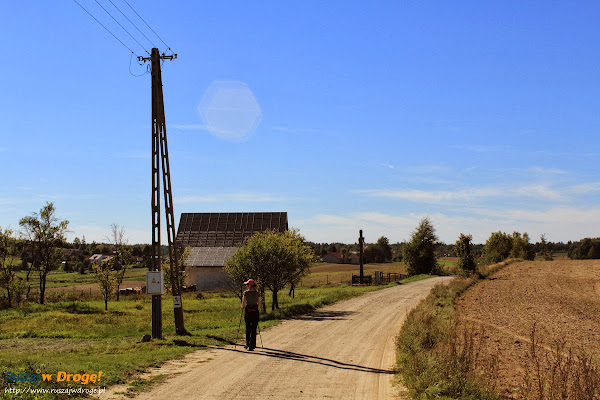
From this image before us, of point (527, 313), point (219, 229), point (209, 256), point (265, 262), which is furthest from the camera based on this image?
point (219, 229)

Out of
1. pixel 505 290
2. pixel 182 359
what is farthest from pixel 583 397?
pixel 505 290

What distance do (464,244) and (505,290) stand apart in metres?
17.7

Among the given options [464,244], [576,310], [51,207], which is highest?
[51,207]

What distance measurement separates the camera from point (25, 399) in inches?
313

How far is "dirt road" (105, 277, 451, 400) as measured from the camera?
930 centimetres

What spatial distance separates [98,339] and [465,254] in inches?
1667

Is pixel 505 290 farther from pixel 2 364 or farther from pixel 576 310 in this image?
pixel 2 364

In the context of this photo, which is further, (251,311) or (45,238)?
(45,238)

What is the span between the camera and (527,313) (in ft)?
83.5

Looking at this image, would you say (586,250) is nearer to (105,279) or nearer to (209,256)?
(209,256)

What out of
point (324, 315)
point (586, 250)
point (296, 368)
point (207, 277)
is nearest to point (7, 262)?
point (207, 277)

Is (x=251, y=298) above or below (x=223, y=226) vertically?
below

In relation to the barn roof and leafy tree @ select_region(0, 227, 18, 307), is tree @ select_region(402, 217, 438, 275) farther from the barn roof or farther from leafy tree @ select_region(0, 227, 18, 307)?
leafy tree @ select_region(0, 227, 18, 307)

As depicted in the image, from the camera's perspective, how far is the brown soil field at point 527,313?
14.6m
